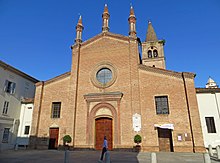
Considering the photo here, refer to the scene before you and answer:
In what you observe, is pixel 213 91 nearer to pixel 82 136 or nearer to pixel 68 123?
pixel 82 136

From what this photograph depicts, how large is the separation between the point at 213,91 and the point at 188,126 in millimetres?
4740

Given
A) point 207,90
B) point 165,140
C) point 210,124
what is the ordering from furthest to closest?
point 207,90, point 210,124, point 165,140

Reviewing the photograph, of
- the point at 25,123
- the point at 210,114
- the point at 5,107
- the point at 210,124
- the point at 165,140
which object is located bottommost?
the point at 165,140

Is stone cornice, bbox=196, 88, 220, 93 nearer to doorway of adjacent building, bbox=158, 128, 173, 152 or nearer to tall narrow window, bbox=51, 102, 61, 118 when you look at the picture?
doorway of adjacent building, bbox=158, 128, 173, 152

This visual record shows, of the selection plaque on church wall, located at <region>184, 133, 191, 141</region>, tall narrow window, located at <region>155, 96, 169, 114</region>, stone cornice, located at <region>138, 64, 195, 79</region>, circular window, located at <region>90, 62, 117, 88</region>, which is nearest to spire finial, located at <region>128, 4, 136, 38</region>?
stone cornice, located at <region>138, 64, 195, 79</region>

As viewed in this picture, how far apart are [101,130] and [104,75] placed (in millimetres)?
6049

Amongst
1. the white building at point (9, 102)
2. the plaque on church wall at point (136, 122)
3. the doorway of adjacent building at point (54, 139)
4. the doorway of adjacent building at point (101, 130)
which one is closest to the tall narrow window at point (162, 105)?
the plaque on church wall at point (136, 122)

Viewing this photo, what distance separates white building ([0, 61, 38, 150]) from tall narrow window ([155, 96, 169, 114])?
56.9 feet

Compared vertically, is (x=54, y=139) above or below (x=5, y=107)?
below

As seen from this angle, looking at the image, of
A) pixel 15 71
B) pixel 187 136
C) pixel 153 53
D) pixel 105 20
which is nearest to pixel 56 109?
pixel 15 71

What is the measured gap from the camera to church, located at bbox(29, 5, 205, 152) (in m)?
16.4

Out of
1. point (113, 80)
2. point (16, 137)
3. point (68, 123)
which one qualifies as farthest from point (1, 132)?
point (113, 80)

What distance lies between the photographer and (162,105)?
17.2 m

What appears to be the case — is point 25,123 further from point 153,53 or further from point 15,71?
point 153,53
